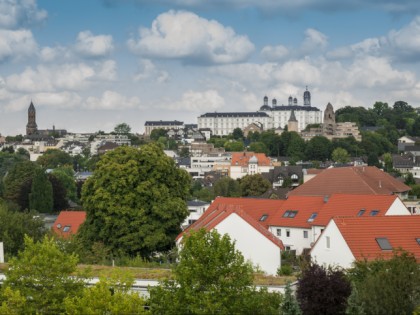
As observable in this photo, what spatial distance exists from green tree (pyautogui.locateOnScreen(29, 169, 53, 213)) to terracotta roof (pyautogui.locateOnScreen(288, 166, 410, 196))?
31449 millimetres

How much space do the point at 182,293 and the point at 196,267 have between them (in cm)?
67

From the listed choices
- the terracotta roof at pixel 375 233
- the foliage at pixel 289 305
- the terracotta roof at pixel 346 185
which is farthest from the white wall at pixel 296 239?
the foliage at pixel 289 305

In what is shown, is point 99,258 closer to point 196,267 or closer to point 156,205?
point 156,205

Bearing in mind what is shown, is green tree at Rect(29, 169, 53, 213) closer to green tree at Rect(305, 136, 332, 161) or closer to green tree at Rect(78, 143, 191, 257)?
green tree at Rect(78, 143, 191, 257)

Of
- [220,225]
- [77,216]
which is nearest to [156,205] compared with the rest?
[220,225]

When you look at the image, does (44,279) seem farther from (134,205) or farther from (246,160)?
(246,160)

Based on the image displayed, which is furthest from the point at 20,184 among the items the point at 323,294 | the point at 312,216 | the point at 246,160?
the point at 323,294

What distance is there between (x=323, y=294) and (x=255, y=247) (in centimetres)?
1532

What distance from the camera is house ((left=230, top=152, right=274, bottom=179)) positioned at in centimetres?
14250

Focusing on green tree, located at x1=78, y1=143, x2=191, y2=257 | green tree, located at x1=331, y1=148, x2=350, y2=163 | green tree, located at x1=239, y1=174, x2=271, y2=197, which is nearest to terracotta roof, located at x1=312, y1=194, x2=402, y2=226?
green tree, located at x1=78, y1=143, x2=191, y2=257

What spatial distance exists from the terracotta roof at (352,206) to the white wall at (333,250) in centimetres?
774

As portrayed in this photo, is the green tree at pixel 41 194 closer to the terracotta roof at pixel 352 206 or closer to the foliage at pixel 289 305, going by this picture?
the terracotta roof at pixel 352 206

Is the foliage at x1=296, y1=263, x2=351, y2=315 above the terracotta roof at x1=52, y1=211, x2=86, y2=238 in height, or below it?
below

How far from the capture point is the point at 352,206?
42.6 metres
